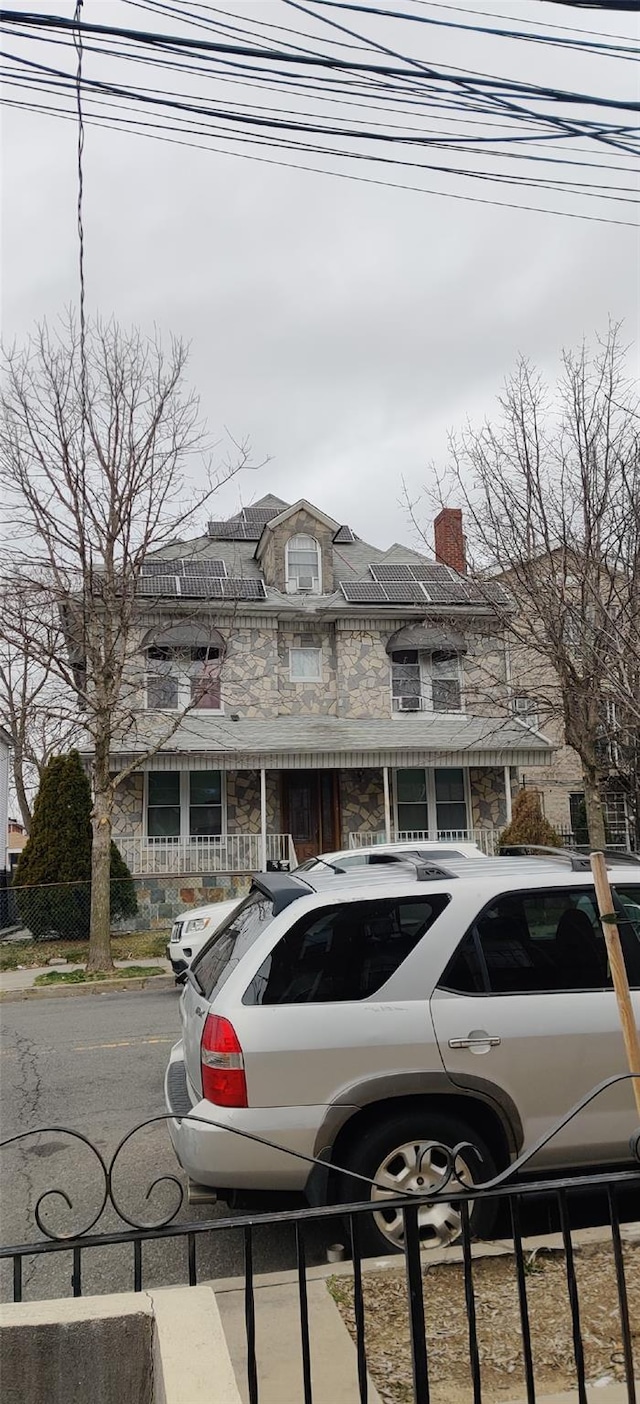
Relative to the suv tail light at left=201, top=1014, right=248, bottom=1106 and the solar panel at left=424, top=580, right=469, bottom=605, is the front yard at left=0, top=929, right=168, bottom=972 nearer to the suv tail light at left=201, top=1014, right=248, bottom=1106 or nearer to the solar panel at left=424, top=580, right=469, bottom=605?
the solar panel at left=424, top=580, right=469, bottom=605

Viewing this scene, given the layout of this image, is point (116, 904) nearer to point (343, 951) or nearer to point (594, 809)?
point (594, 809)

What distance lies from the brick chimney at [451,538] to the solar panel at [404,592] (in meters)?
4.83

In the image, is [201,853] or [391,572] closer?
[201,853]

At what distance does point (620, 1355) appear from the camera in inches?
124

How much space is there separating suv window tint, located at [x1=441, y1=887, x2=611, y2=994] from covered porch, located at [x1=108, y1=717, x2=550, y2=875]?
1506cm

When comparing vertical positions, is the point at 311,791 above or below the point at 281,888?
above

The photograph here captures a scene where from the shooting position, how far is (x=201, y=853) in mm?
20609

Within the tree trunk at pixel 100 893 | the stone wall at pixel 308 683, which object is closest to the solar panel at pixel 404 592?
the stone wall at pixel 308 683

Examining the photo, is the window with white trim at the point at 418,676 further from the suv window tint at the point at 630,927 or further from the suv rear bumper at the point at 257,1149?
the suv rear bumper at the point at 257,1149

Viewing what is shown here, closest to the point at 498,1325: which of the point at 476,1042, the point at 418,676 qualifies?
the point at 476,1042

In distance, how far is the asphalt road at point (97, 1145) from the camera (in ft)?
13.9

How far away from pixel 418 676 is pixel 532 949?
60.4ft

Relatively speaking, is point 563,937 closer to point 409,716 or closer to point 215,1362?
point 215,1362

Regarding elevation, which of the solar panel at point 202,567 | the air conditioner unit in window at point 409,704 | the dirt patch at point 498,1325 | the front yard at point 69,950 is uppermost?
the solar panel at point 202,567
